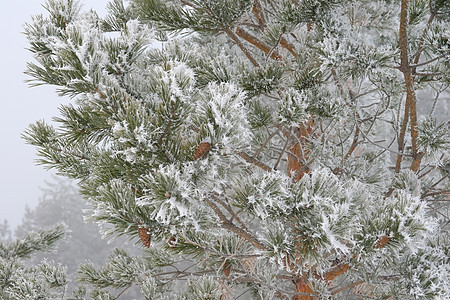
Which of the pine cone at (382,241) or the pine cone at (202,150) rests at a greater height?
the pine cone at (202,150)

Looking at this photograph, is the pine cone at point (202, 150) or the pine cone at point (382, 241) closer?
the pine cone at point (202, 150)

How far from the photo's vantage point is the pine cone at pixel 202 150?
1.14m

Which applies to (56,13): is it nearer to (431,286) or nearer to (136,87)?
(136,87)

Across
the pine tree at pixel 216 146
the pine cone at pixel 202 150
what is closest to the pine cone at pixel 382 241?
the pine tree at pixel 216 146

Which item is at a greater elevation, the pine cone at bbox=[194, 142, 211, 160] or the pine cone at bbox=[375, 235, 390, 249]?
the pine cone at bbox=[194, 142, 211, 160]

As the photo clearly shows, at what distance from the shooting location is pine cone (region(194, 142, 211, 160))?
114cm

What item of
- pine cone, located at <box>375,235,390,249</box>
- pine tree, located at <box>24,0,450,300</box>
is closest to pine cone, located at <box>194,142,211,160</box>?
pine tree, located at <box>24,0,450,300</box>

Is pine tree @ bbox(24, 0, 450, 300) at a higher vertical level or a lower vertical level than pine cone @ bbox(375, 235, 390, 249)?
higher

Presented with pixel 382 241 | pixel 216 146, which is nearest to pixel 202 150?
pixel 216 146

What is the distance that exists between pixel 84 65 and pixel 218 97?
43 cm

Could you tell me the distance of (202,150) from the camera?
115 centimetres

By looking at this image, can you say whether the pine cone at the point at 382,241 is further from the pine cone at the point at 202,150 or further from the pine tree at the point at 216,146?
the pine cone at the point at 202,150

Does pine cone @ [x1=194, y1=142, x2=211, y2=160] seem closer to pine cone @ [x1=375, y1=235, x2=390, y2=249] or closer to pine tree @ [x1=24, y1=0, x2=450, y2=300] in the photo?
pine tree @ [x1=24, y1=0, x2=450, y2=300]

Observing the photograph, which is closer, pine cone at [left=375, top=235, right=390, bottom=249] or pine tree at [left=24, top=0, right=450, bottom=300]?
pine tree at [left=24, top=0, right=450, bottom=300]
